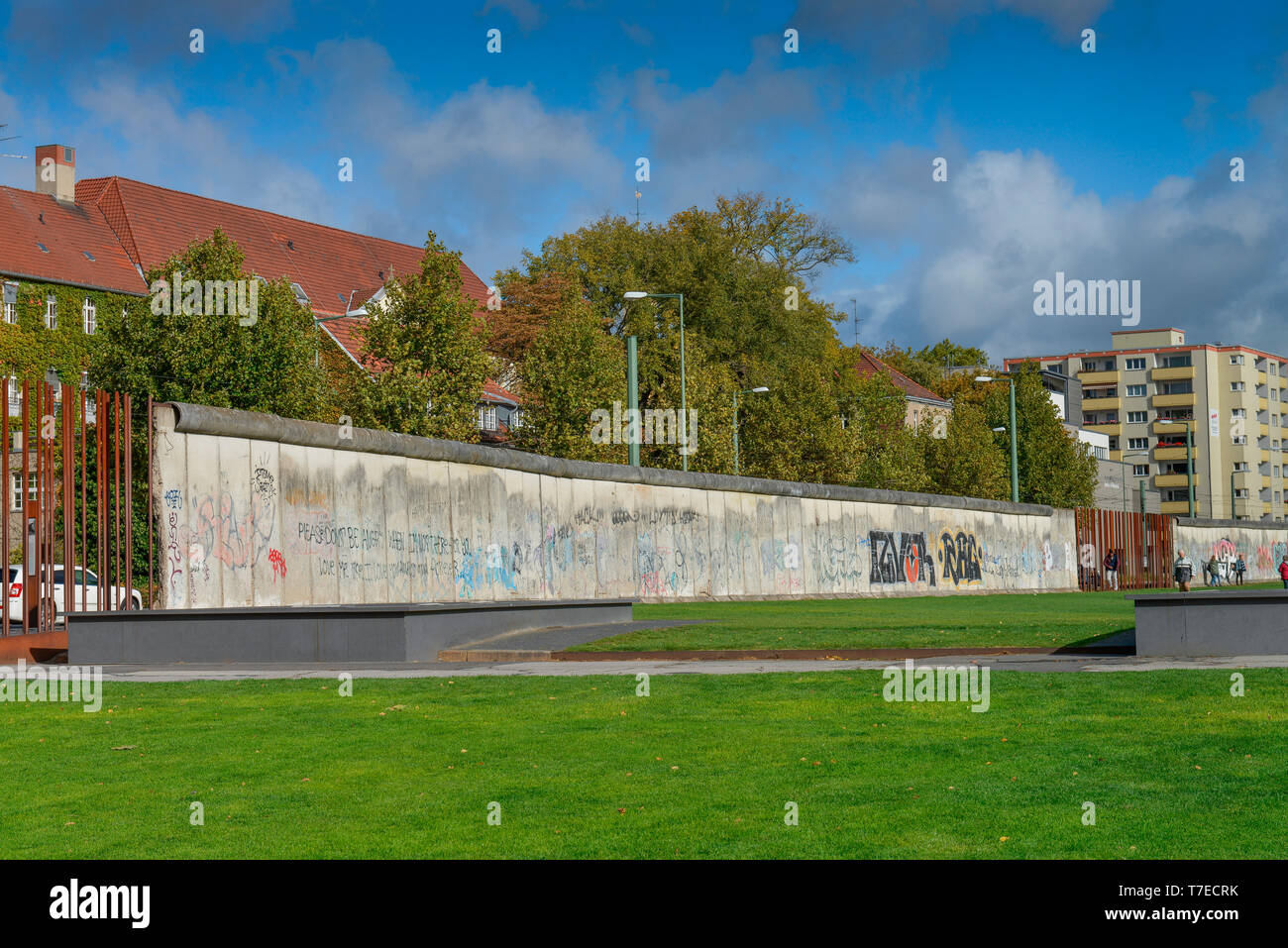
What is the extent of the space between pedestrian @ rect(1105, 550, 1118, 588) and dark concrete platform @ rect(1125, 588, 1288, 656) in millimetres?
48331

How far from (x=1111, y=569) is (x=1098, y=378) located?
9719 centimetres

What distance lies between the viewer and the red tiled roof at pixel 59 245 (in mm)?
59719

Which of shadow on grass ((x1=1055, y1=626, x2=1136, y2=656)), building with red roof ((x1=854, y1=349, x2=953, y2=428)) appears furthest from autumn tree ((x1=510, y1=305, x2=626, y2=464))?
building with red roof ((x1=854, y1=349, x2=953, y2=428))

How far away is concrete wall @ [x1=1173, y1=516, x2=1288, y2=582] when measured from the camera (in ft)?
242

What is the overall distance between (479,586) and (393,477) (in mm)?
3390

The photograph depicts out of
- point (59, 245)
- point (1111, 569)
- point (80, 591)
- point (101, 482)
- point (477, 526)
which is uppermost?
point (59, 245)

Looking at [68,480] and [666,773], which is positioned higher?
[68,480]

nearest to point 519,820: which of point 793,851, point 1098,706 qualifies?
point 793,851

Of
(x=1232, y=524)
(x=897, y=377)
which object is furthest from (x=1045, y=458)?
(x=897, y=377)

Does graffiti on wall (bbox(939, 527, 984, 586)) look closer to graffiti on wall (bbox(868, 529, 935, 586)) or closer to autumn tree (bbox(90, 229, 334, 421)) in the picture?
graffiti on wall (bbox(868, 529, 935, 586))

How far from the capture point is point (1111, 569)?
63094mm

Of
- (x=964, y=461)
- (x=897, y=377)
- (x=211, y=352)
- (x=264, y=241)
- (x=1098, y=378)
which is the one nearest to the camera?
(x=211, y=352)

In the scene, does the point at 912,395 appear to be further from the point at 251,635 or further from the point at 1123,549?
the point at 251,635

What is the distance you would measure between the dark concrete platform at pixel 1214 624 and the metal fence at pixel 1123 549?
45832 mm
